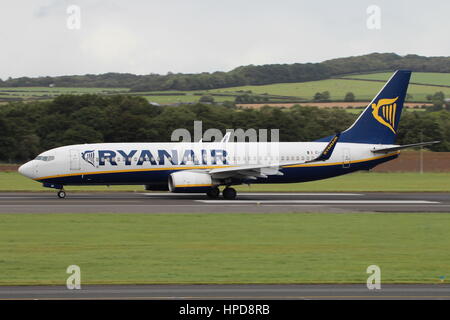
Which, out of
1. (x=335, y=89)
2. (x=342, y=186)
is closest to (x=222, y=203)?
(x=342, y=186)

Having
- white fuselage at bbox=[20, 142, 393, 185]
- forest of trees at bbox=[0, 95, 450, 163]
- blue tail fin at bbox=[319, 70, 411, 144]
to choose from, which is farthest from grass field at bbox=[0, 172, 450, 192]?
forest of trees at bbox=[0, 95, 450, 163]

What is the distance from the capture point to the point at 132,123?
297 feet

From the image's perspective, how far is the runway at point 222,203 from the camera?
3634cm

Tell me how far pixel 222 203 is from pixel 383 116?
14057 millimetres

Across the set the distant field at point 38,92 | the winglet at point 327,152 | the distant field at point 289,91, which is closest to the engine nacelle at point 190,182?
the winglet at point 327,152

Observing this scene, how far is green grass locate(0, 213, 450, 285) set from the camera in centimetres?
1883

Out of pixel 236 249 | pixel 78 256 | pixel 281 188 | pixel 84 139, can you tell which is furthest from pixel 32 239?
pixel 84 139

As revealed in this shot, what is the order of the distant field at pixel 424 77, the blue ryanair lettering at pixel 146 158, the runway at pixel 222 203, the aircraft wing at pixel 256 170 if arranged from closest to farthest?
the runway at pixel 222 203, the aircraft wing at pixel 256 170, the blue ryanair lettering at pixel 146 158, the distant field at pixel 424 77

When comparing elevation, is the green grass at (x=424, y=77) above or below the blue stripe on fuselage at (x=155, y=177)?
above

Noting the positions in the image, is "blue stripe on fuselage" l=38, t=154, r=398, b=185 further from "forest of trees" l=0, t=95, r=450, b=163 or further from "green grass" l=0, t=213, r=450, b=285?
"forest of trees" l=0, t=95, r=450, b=163

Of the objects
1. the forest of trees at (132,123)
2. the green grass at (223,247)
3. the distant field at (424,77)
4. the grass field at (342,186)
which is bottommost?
the grass field at (342,186)

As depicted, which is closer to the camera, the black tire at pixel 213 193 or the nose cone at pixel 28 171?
the nose cone at pixel 28 171

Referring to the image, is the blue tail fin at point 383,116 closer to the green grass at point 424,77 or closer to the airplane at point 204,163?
the airplane at point 204,163
